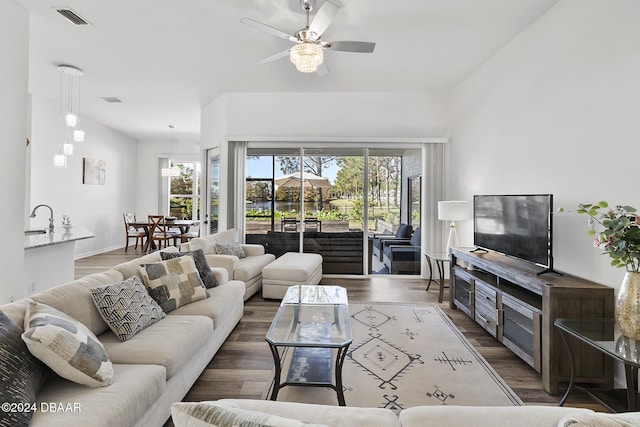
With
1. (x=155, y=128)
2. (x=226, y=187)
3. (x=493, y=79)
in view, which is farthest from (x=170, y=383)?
(x=155, y=128)

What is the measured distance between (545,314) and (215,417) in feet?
7.84

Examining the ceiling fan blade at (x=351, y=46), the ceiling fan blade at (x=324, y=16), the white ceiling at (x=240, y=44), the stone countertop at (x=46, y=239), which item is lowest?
the stone countertop at (x=46, y=239)

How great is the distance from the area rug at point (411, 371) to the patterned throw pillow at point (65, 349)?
1.08m

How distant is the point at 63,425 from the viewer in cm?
117

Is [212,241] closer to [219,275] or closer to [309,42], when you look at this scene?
[219,275]

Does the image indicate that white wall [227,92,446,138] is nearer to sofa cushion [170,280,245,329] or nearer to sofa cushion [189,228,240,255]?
sofa cushion [189,228,240,255]

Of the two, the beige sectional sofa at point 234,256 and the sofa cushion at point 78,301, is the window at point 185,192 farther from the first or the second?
the sofa cushion at point 78,301

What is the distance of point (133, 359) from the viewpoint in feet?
5.73

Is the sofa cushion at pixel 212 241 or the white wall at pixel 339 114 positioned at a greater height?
the white wall at pixel 339 114

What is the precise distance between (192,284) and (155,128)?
258 inches

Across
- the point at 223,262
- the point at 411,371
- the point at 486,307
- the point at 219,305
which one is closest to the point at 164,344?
the point at 219,305

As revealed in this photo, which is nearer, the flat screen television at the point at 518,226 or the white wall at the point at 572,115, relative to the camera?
the white wall at the point at 572,115

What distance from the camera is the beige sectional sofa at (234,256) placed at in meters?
3.99

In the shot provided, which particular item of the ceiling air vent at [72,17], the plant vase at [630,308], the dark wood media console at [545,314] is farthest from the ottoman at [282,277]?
the ceiling air vent at [72,17]
